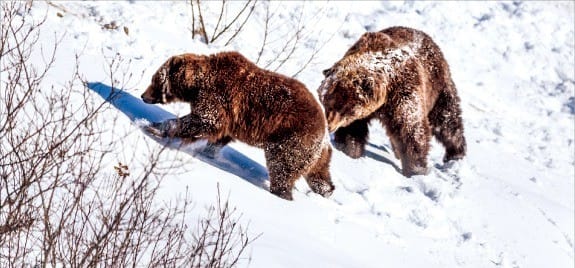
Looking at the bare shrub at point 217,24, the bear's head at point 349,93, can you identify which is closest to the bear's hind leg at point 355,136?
the bear's head at point 349,93

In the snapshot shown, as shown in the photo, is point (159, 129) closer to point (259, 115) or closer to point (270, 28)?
point (259, 115)

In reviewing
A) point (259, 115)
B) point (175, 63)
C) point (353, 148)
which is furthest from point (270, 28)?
point (259, 115)

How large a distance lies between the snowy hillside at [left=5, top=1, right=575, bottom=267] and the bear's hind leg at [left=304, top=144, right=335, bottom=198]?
0.40 ft

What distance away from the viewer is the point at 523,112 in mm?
14734

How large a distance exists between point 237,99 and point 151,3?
216 inches

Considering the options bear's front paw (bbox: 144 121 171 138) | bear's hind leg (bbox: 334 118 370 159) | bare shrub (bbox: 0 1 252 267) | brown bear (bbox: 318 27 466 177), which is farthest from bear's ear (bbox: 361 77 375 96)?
bare shrub (bbox: 0 1 252 267)

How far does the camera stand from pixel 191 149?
7637 mm

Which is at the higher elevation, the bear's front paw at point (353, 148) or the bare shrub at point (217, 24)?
the bare shrub at point (217, 24)

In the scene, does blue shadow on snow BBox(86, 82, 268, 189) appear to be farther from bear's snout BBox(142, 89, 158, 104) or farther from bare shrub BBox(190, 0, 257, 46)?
bare shrub BBox(190, 0, 257, 46)

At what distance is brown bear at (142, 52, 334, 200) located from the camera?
714cm

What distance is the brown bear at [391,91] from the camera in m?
8.78

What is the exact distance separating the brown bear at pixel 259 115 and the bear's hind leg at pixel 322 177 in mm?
16

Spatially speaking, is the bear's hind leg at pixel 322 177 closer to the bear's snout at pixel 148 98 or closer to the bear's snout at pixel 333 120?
the bear's snout at pixel 333 120

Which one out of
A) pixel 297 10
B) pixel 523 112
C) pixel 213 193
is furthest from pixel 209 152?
pixel 523 112
